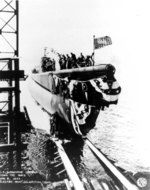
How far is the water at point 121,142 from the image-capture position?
3.74m

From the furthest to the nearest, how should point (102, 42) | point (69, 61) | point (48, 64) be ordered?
1. point (48, 64)
2. point (69, 61)
3. point (102, 42)

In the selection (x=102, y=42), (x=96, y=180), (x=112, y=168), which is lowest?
(x=96, y=180)

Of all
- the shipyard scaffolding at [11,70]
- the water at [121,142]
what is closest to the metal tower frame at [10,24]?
the shipyard scaffolding at [11,70]

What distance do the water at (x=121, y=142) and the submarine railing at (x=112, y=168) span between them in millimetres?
56

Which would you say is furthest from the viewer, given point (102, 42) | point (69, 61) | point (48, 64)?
point (48, 64)

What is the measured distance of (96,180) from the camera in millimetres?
3762

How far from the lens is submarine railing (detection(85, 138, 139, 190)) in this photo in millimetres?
3635

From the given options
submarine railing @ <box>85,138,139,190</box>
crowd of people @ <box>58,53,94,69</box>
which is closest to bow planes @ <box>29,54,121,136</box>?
crowd of people @ <box>58,53,94,69</box>

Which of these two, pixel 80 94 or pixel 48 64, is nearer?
pixel 80 94

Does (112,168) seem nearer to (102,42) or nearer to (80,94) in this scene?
(80,94)

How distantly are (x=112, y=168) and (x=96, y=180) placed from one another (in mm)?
242

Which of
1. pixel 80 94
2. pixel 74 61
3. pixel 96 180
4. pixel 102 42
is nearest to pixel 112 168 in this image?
pixel 96 180

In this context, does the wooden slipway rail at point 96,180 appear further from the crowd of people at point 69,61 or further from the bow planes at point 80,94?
the crowd of people at point 69,61

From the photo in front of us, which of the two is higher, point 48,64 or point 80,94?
point 48,64
